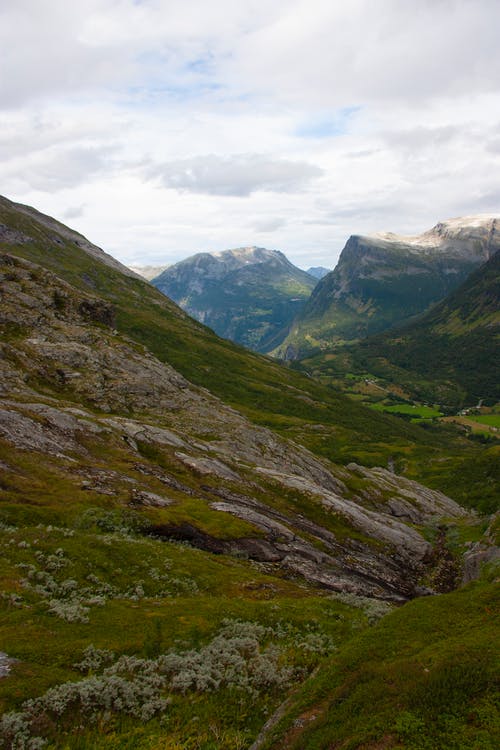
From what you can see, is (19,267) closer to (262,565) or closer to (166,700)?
(262,565)

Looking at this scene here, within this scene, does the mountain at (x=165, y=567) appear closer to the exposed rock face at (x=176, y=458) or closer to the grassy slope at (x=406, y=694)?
the grassy slope at (x=406, y=694)

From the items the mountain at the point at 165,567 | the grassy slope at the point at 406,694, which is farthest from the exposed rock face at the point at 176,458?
the grassy slope at the point at 406,694

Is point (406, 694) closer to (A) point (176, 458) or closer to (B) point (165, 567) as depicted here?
(B) point (165, 567)

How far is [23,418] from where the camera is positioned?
58.0 m

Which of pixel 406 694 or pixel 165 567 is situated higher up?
pixel 406 694

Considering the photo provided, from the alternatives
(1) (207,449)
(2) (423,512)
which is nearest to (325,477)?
(2) (423,512)

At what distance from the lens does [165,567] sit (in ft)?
119

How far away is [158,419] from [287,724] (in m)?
84.6

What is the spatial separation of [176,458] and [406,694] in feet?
191

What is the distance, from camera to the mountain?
18.5 metres

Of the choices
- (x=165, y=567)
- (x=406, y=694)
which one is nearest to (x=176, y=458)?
(x=165, y=567)

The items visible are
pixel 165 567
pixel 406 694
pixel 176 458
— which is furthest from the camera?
pixel 176 458

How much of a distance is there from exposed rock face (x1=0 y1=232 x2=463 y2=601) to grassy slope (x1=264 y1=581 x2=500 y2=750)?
28.5 m

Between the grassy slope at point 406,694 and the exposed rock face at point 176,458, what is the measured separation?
28492mm
